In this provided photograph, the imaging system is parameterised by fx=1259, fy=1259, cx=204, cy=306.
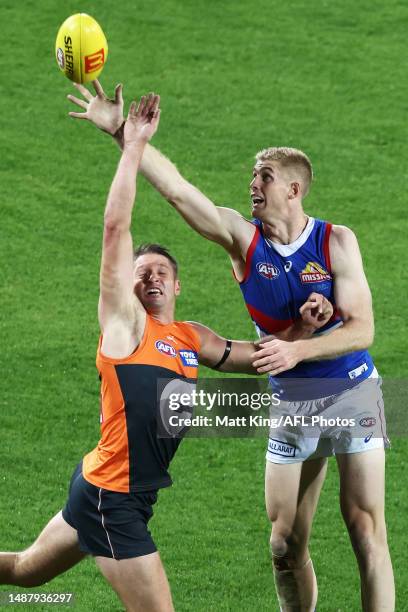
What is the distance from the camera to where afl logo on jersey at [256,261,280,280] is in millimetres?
6523

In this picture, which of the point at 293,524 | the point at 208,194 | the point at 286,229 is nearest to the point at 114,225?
the point at 286,229

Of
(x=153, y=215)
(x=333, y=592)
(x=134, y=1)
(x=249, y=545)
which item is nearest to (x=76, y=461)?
(x=249, y=545)

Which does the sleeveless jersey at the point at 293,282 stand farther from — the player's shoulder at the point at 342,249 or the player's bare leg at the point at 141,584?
the player's bare leg at the point at 141,584

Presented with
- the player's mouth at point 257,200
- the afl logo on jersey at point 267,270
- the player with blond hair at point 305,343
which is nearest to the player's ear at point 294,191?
the player with blond hair at point 305,343

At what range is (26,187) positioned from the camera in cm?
1212

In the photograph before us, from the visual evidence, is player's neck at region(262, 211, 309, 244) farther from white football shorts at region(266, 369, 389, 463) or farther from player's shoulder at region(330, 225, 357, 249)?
white football shorts at region(266, 369, 389, 463)

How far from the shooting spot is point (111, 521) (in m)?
5.88

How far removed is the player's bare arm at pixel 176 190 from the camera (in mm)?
6098

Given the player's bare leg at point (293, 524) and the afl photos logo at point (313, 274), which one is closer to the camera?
the afl photos logo at point (313, 274)

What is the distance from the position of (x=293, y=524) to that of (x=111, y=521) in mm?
1263

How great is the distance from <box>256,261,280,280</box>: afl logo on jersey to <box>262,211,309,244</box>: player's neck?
0.15m

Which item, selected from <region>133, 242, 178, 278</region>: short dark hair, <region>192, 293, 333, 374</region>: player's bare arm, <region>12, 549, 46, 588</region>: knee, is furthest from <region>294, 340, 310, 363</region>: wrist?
<region>12, 549, 46, 588</region>: knee

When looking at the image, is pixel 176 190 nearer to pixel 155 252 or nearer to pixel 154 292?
pixel 155 252

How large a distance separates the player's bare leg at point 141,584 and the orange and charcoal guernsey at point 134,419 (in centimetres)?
34
